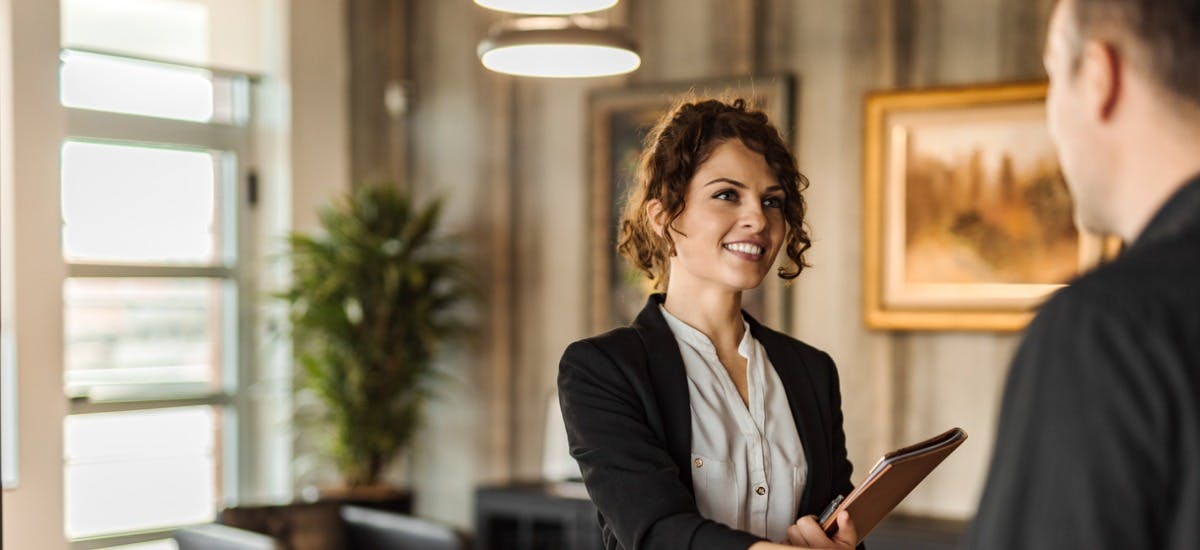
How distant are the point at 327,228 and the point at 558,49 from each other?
2177 mm

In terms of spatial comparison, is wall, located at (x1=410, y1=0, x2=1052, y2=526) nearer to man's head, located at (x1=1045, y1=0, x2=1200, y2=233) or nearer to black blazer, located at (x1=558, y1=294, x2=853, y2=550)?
A: black blazer, located at (x1=558, y1=294, x2=853, y2=550)

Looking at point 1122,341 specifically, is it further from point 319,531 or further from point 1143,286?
point 319,531

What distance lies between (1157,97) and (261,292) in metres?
5.07

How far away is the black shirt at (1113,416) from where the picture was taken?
870 mm

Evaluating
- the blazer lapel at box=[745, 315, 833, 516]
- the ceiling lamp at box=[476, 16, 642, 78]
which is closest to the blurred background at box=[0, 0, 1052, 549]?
the ceiling lamp at box=[476, 16, 642, 78]

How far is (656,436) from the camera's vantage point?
5.75 feet

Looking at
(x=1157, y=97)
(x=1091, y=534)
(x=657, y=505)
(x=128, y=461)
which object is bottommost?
(x=128, y=461)

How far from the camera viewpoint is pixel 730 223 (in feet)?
6.09

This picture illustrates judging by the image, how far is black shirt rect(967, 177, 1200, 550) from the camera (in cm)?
87

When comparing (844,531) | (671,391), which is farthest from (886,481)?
(671,391)

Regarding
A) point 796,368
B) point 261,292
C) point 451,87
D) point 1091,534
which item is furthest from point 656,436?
point 451,87

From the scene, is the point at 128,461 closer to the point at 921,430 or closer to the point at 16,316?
the point at 16,316

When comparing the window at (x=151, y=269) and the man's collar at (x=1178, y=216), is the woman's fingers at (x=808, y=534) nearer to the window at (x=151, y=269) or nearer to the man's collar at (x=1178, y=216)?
the man's collar at (x=1178, y=216)

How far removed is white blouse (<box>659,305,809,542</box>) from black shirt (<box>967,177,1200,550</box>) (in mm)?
872
